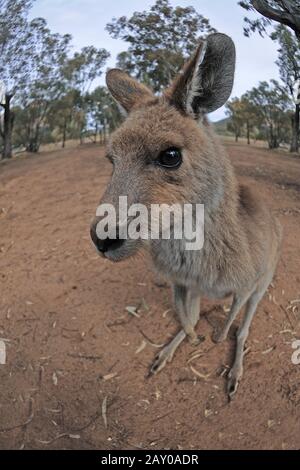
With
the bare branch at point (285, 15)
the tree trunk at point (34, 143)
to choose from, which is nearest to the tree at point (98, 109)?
the tree trunk at point (34, 143)

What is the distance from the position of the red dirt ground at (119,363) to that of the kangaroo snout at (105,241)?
2.20 feet

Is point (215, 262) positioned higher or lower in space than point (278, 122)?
lower

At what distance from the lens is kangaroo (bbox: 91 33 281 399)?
219 cm

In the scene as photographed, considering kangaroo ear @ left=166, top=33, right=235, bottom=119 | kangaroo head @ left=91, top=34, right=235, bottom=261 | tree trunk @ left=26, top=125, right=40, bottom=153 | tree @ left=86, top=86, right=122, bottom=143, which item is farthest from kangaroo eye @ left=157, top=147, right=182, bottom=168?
tree trunk @ left=26, top=125, right=40, bottom=153

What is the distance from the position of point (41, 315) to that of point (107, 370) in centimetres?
82

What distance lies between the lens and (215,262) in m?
2.73

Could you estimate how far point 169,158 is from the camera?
222 cm

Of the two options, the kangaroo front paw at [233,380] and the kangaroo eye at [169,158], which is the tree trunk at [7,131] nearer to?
the kangaroo front paw at [233,380]

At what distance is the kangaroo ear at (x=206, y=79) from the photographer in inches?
85.5

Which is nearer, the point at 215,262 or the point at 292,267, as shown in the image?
the point at 215,262

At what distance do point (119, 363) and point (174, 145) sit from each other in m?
1.75

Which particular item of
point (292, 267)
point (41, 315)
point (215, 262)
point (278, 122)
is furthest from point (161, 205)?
point (278, 122)
